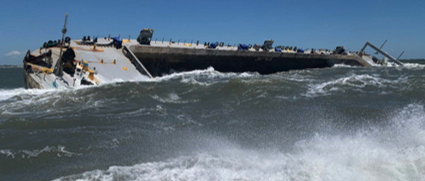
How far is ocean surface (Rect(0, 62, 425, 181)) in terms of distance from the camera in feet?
21.5

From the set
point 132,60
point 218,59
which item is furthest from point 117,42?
point 218,59

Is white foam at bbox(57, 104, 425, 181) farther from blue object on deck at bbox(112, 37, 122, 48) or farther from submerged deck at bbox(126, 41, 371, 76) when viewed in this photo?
submerged deck at bbox(126, 41, 371, 76)

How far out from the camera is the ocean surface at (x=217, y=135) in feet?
21.5

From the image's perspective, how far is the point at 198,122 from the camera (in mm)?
11219

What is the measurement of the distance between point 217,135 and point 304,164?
10.9ft

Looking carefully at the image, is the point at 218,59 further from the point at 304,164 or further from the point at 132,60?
the point at 304,164

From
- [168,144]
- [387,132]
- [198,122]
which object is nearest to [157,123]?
[198,122]

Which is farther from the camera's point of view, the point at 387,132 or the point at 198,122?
the point at 198,122

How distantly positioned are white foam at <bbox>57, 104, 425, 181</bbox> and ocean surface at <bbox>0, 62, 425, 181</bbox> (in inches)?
0.8

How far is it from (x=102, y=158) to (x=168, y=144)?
1730 mm

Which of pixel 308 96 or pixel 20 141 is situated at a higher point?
pixel 308 96

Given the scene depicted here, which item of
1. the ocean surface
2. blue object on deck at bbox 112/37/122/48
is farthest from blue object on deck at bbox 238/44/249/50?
the ocean surface

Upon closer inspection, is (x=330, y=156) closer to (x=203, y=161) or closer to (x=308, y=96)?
(x=203, y=161)

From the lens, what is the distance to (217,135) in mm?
9547
